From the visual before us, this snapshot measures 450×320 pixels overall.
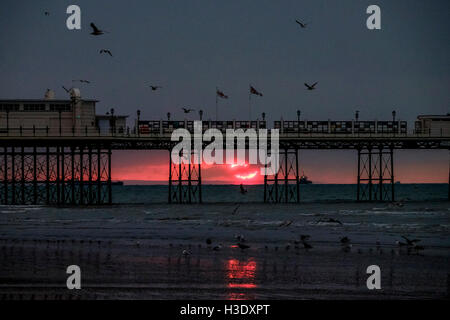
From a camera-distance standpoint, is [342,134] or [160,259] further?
[342,134]

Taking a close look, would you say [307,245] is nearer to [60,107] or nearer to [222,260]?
[222,260]

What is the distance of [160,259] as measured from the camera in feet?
76.8

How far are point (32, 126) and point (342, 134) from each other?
27931 millimetres

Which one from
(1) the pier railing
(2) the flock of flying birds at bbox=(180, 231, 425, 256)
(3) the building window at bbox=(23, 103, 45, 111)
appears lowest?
(2) the flock of flying birds at bbox=(180, 231, 425, 256)

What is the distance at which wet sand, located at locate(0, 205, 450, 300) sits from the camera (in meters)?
17.3

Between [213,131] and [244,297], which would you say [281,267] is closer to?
[244,297]

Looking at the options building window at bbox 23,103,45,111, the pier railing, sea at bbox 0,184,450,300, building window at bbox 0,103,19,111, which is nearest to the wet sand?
sea at bbox 0,184,450,300

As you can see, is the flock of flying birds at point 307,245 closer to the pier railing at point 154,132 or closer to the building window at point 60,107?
the pier railing at point 154,132

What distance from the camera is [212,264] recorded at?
22.2m

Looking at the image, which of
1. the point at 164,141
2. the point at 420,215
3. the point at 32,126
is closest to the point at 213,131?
the point at 164,141

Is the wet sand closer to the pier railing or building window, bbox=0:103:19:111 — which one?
the pier railing

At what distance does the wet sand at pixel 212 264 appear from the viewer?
17.3m

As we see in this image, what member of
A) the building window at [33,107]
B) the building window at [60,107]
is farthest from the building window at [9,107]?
the building window at [60,107]

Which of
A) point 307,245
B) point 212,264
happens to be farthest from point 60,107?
point 212,264
